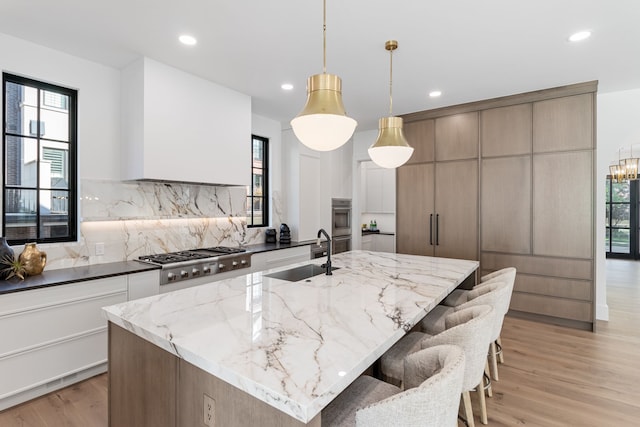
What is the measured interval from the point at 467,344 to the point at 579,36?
2.75 m

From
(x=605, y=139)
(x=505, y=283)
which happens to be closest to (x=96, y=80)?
(x=505, y=283)

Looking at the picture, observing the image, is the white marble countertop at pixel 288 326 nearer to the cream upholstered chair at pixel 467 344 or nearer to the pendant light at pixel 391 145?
the cream upholstered chair at pixel 467 344

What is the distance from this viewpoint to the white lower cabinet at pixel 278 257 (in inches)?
153

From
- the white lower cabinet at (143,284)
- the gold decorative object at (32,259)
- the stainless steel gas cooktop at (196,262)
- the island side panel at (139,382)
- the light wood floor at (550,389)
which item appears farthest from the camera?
the stainless steel gas cooktop at (196,262)

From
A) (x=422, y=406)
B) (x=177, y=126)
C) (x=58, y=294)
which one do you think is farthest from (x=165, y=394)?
(x=177, y=126)

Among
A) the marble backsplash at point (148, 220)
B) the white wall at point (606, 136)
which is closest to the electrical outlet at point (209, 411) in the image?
the marble backsplash at point (148, 220)

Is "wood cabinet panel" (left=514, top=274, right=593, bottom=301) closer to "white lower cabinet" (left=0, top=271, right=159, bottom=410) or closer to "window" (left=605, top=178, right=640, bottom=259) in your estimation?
"white lower cabinet" (left=0, top=271, right=159, bottom=410)

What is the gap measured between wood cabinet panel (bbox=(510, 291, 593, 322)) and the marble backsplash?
Result: 3.67 m

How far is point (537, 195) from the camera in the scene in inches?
154

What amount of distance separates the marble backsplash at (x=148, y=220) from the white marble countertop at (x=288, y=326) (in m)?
1.66

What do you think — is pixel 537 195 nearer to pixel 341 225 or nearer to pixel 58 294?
pixel 341 225

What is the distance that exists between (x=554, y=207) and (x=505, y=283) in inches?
89.0

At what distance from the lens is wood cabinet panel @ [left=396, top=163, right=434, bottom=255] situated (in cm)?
471

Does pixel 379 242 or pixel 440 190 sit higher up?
pixel 440 190
